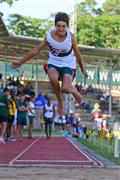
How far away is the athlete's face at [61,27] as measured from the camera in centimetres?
880

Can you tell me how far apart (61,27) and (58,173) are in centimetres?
550

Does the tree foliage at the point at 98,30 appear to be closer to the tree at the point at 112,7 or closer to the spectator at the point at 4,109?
the tree at the point at 112,7

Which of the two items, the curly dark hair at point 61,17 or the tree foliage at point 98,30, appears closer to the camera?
the curly dark hair at point 61,17

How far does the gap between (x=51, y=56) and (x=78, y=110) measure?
36.7m

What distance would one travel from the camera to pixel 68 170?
1430 centimetres

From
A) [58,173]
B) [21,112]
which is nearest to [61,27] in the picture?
[58,173]

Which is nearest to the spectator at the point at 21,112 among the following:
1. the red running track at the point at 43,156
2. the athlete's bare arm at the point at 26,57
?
the red running track at the point at 43,156

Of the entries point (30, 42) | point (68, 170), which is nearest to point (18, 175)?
point (68, 170)

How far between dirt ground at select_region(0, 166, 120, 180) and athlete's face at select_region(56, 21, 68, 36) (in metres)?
4.56

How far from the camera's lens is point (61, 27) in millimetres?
8852

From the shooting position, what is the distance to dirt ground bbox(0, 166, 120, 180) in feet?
42.3

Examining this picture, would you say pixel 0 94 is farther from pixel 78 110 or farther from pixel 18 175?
pixel 78 110

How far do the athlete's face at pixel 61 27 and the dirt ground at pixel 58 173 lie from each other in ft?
14.9

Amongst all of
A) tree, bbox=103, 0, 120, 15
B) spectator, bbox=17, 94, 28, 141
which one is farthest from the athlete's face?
tree, bbox=103, 0, 120, 15
